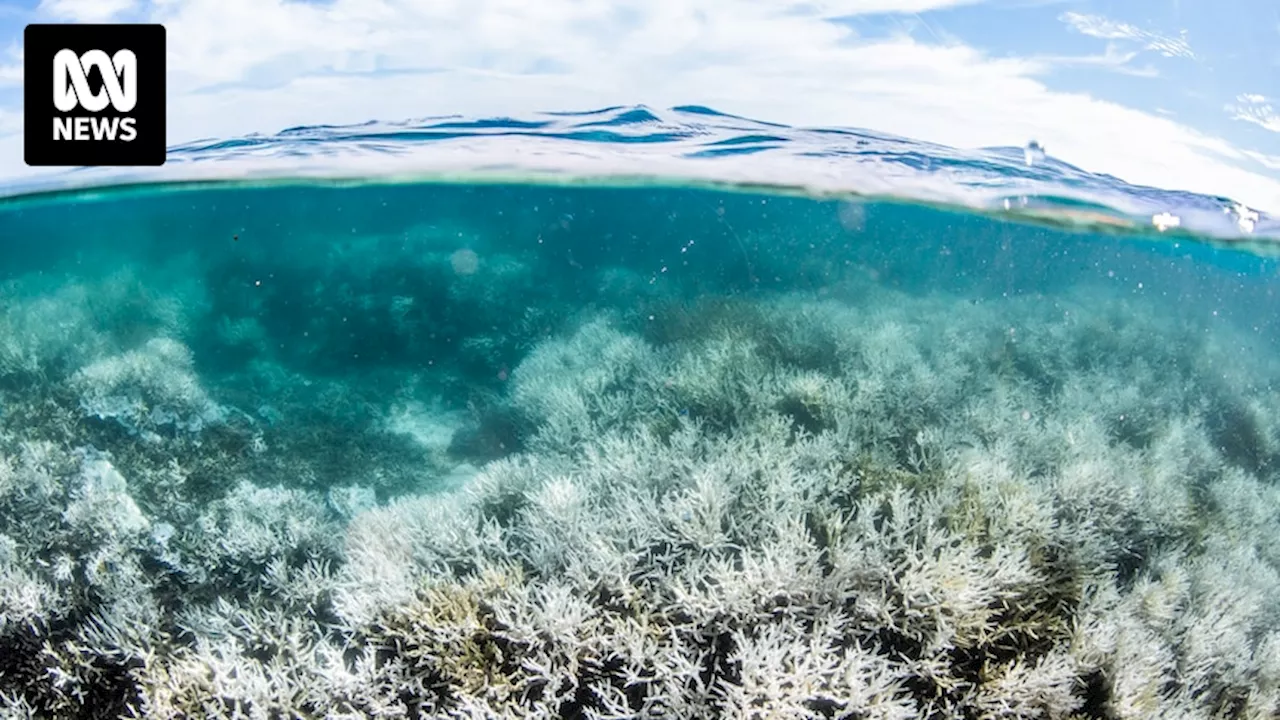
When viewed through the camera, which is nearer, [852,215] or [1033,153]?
[1033,153]

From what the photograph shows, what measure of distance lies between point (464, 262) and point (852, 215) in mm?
11190

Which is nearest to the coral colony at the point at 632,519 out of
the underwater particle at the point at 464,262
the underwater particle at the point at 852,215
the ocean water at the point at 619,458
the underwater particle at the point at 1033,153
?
the ocean water at the point at 619,458

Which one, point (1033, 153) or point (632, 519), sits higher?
point (1033, 153)

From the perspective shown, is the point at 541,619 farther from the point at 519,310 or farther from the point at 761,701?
the point at 519,310

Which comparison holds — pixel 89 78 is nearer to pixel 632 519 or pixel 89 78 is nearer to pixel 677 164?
pixel 632 519

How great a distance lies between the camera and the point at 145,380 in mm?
9602

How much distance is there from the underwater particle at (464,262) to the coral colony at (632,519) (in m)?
2.18

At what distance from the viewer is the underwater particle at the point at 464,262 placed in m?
15.4

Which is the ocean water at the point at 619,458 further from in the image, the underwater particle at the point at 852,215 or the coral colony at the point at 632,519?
the underwater particle at the point at 852,215

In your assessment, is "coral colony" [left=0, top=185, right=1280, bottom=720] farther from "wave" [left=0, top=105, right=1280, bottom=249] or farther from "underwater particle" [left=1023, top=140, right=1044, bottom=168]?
"underwater particle" [left=1023, top=140, right=1044, bottom=168]

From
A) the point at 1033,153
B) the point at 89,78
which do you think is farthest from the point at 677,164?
the point at 89,78

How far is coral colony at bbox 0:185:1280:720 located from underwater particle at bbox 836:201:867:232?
4.63 meters

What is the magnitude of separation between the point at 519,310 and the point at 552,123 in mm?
4685

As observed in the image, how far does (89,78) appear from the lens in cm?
664
